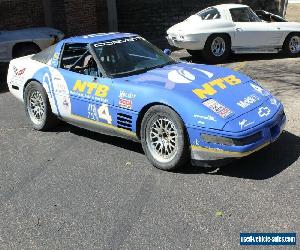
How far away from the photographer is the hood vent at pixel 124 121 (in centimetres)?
542

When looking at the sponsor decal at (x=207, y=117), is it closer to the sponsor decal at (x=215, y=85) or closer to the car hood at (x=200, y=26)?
the sponsor decal at (x=215, y=85)

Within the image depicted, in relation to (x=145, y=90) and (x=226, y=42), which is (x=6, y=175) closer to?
(x=145, y=90)

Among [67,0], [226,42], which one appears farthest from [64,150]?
[67,0]

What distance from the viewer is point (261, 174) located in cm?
488

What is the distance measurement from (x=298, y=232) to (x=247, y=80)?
8.10 ft

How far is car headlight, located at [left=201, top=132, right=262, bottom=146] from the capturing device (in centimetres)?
462

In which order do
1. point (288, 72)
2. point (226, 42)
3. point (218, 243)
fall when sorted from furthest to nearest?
1. point (226, 42)
2. point (288, 72)
3. point (218, 243)

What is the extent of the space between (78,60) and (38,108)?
47.3 inches

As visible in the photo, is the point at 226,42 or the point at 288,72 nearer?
the point at 288,72

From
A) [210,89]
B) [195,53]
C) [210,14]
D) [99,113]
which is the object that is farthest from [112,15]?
[210,89]

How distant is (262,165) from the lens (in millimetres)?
5102

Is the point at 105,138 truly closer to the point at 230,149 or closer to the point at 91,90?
the point at 91,90

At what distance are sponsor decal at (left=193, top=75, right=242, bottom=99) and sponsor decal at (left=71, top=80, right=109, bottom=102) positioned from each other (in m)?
1.22

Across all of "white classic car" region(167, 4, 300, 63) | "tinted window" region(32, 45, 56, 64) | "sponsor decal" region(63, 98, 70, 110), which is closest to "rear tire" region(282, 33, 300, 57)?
"white classic car" region(167, 4, 300, 63)
